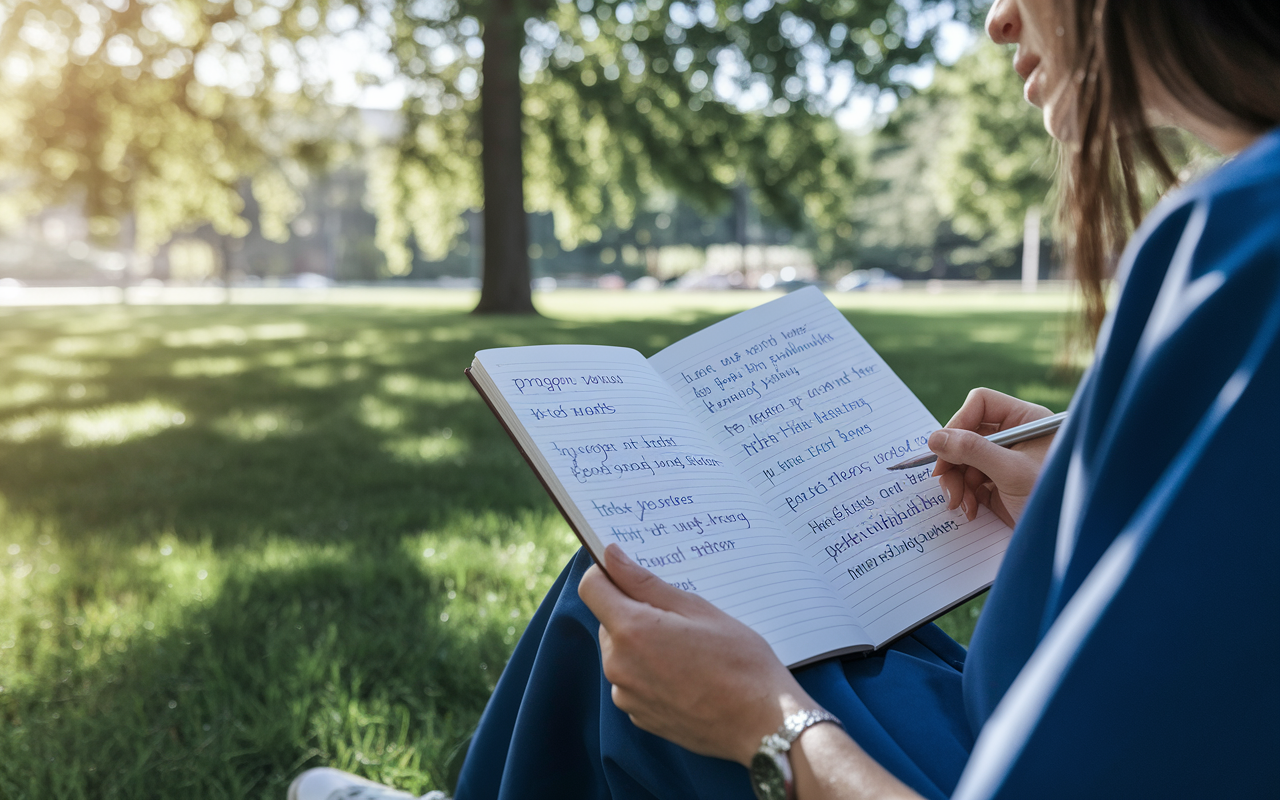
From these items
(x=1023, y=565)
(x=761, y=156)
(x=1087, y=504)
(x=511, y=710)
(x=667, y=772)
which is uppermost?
(x=1087, y=504)

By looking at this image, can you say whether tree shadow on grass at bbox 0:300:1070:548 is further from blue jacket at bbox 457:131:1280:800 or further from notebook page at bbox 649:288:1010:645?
blue jacket at bbox 457:131:1280:800

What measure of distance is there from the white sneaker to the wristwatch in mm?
1089

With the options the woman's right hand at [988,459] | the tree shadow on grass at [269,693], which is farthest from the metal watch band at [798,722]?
the tree shadow on grass at [269,693]

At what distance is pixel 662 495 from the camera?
104 cm

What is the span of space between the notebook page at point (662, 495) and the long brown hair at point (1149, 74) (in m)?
0.49

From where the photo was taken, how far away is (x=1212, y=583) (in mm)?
535

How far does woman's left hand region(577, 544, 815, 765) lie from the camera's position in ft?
2.68

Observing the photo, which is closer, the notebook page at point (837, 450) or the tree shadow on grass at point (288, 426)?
the notebook page at point (837, 450)

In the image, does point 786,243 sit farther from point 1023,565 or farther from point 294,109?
point 1023,565

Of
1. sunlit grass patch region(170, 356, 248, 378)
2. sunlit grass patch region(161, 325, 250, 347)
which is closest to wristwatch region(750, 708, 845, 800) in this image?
sunlit grass patch region(170, 356, 248, 378)

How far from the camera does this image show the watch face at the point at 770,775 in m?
0.78

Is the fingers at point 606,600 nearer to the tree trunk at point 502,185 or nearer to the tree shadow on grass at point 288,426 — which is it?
the tree shadow on grass at point 288,426

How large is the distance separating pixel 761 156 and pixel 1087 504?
48.5 ft

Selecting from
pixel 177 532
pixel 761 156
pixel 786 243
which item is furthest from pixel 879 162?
pixel 177 532
